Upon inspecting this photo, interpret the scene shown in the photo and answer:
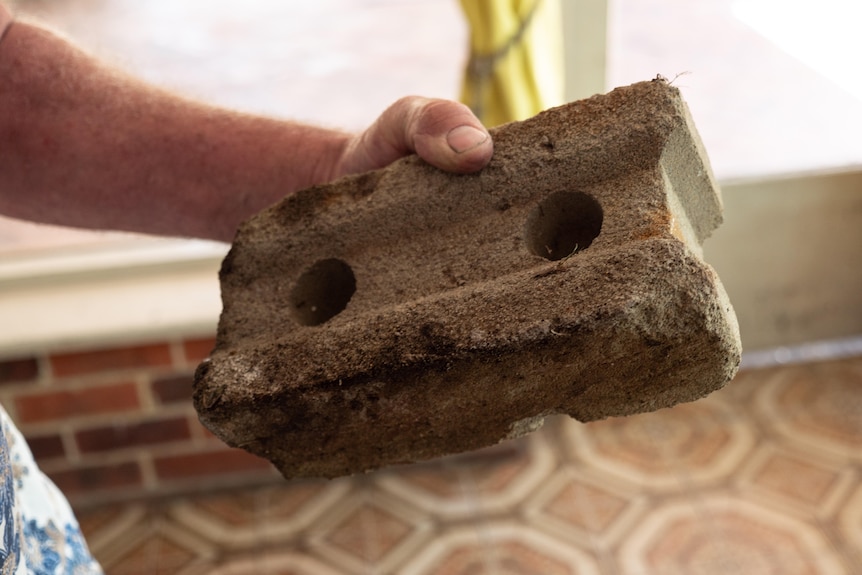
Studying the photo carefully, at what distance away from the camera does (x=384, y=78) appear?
2.34 metres

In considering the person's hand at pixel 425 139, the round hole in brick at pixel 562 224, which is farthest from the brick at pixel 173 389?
the round hole in brick at pixel 562 224

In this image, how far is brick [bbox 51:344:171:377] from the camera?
1911mm

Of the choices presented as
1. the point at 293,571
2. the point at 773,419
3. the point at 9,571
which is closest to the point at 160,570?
the point at 293,571

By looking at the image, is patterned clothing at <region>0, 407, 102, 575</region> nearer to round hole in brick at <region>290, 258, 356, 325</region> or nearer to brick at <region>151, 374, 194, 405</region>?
round hole in brick at <region>290, 258, 356, 325</region>

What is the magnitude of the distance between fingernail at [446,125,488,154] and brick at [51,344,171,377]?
4.09 ft

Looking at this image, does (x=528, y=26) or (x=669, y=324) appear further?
(x=528, y=26)

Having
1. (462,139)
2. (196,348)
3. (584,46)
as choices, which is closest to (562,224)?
(462,139)

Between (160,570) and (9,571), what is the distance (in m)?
1.17

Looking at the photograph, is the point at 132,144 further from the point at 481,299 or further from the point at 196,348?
the point at 196,348

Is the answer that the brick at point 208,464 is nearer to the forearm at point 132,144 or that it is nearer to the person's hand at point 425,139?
the forearm at point 132,144

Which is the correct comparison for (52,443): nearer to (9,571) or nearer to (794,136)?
(9,571)

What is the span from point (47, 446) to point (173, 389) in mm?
358

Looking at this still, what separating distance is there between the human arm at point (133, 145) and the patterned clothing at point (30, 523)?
0.33 m

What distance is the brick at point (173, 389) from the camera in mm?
1945
